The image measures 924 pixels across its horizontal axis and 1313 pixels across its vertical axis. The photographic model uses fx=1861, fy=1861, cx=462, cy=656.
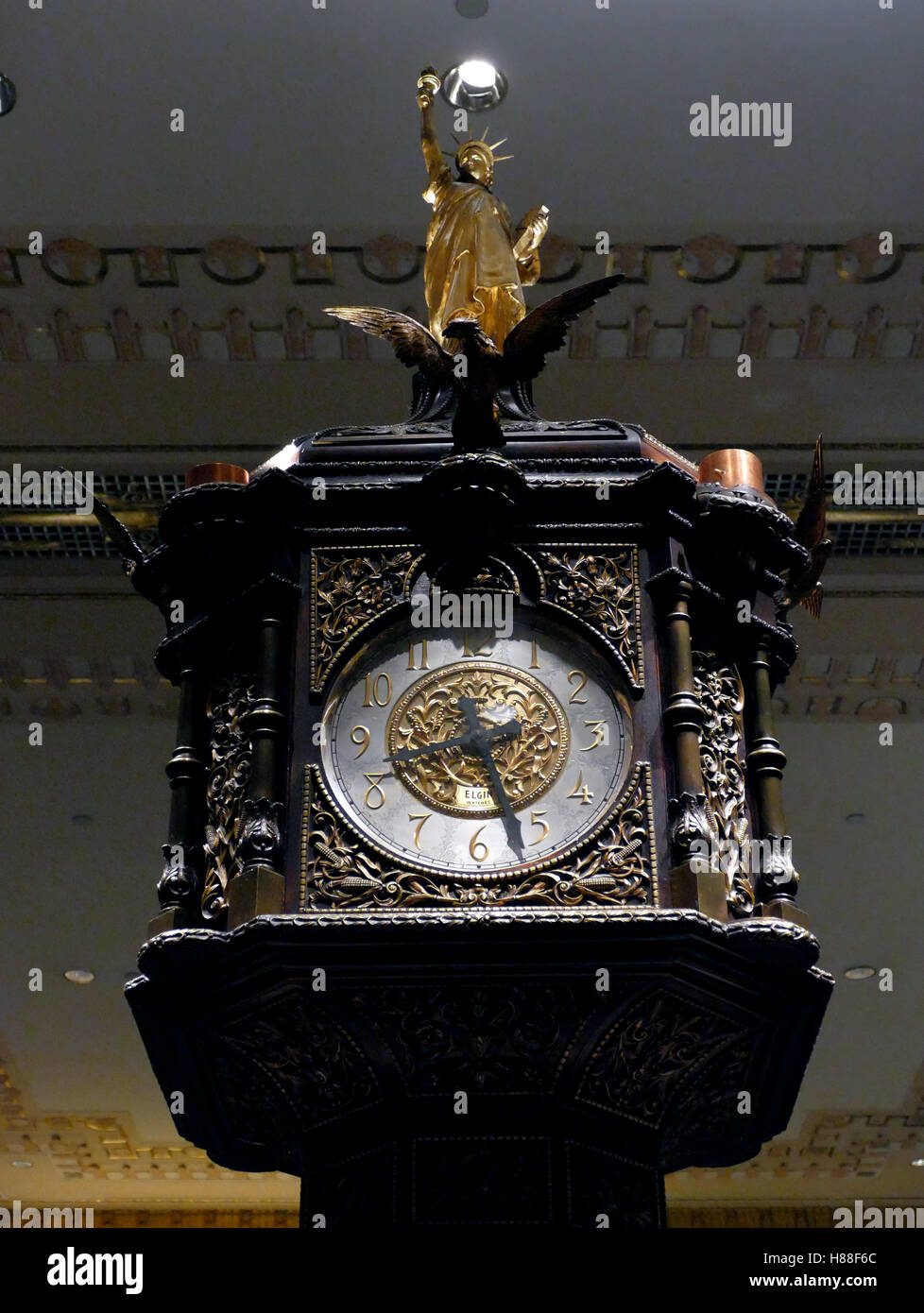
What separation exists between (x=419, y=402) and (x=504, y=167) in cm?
232

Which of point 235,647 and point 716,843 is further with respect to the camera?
point 235,647

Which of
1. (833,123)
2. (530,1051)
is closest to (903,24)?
(833,123)

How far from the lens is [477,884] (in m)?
2.43

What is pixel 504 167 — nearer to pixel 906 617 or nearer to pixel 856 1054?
pixel 906 617

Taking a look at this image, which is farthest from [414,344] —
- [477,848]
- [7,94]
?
[7,94]

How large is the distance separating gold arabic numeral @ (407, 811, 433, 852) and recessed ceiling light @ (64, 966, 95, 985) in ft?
17.7

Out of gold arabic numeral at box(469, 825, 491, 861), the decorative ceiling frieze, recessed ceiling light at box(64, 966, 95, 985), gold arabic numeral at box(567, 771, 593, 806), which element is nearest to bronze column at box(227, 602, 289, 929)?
gold arabic numeral at box(469, 825, 491, 861)

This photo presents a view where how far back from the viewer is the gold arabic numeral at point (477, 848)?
247cm

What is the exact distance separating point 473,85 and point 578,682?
2857mm

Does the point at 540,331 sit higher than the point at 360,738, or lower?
higher

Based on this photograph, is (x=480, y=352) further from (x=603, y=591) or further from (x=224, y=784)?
(x=224, y=784)

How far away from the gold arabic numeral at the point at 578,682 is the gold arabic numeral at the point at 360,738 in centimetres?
29

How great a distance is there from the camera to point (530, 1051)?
8.05 ft
